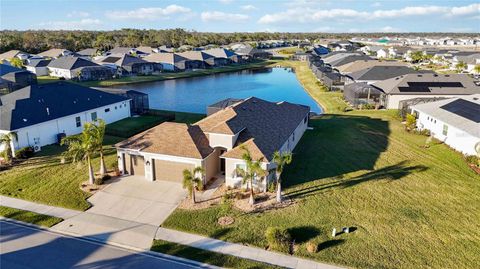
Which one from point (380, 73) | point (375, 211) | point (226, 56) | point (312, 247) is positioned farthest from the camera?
point (226, 56)

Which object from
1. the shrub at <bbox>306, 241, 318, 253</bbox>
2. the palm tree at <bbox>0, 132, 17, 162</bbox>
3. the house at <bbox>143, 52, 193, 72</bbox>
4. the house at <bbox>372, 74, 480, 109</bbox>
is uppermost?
the house at <bbox>143, 52, 193, 72</bbox>

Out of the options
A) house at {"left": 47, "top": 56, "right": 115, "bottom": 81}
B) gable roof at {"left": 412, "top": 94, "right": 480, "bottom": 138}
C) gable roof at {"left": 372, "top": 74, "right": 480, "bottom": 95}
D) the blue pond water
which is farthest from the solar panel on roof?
house at {"left": 47, "top": 56, "right": 115, "bottom": 81}

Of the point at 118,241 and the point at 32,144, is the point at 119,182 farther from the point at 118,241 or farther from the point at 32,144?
the point at 32,144

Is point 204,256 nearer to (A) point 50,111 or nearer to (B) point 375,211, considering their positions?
(B) point 375,211

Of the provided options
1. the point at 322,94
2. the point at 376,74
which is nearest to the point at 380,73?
the point at 376,74

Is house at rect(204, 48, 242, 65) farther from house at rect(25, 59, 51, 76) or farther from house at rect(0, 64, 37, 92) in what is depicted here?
house at rect(0, 64, 37, 92)

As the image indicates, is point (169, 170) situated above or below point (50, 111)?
below

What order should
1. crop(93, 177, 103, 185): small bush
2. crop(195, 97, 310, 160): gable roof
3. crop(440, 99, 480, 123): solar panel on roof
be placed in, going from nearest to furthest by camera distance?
1. crop(195, 97, 310, 160): gable roof
2. crop(93, 177, 103, 185): small bush
3. crop(440, 99, 480, 123): solar panel on roof

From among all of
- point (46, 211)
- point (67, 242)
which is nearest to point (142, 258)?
point (67, 242)
